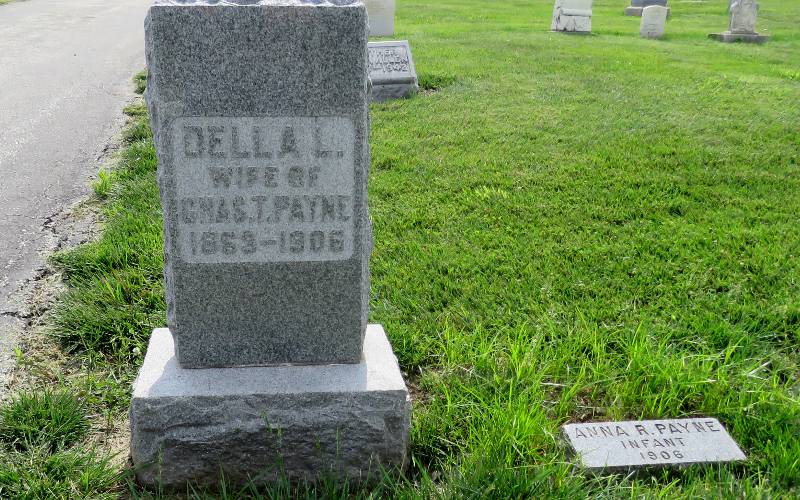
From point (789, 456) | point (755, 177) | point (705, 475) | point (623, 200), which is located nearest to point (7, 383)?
point (705, 475)

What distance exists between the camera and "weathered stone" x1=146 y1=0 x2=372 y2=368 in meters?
2.12

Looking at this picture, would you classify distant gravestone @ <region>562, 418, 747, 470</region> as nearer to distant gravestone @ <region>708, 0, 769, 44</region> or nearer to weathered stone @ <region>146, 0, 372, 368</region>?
weathered stone @ <region>146, 0, 372, 368</region>

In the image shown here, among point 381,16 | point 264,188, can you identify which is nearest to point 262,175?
point 264,188

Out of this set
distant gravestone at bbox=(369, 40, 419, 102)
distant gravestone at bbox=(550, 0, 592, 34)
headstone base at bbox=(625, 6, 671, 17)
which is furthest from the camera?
headstone base at bbox=(625, 6, 671, 17)

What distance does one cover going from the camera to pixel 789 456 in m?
2.31

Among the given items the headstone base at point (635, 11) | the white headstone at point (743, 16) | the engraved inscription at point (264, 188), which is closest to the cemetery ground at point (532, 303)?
the engraved inscription at point (264, 188)

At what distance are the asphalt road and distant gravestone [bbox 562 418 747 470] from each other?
224 cm

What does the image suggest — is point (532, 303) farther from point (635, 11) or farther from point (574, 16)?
point (635, 11)

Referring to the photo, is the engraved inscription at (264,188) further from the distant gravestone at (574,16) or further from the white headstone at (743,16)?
the white headstone at (743,16)

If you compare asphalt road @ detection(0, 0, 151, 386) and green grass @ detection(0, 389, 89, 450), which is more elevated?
asphalt road @ detection(0, 0, 151, 386)

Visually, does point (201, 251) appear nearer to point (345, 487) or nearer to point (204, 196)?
point (204, 196)

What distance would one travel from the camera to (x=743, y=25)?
14484mm

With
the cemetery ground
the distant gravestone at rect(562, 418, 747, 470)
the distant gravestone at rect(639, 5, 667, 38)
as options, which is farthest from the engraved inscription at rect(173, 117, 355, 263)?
the distant gravestone at rect(639, 5, 667, 38)

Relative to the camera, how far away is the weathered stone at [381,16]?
533 inches
